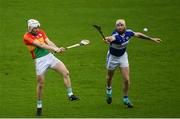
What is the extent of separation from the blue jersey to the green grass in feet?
5.80

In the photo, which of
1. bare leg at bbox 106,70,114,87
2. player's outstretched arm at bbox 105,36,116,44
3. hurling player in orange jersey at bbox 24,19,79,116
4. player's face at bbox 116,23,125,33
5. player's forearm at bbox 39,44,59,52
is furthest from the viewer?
bare leg at bbox 106,70,114,87

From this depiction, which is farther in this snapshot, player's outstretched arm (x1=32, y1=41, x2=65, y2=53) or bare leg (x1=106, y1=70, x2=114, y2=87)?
bare leg (x1=106, y1=70, x2=114, y2=87)

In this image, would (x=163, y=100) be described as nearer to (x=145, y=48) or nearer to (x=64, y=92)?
(x=64, y=92)

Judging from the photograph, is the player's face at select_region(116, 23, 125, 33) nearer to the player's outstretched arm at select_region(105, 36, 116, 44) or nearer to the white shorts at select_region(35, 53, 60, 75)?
the player's outstretched arm at select_region(105, 36, 116, 44)

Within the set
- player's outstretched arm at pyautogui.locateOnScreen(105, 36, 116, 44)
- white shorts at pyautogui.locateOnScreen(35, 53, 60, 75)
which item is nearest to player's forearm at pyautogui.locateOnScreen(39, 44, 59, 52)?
white shorts at pyautogui.locateOnScreen(35, 53, 60, 75)

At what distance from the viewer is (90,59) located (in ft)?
106

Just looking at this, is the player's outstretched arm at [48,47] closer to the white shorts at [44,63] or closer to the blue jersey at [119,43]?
the white shorts at [44,63]

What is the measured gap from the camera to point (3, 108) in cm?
2583

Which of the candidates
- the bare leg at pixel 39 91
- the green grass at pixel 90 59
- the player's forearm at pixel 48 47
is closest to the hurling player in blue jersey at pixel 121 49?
the green grass at pixel 90 59

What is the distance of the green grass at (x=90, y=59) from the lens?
1029 inches

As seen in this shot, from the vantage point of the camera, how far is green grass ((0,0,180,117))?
2614 cm

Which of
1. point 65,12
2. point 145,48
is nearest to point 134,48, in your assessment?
point 145,48

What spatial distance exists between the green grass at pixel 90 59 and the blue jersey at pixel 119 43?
1767mm

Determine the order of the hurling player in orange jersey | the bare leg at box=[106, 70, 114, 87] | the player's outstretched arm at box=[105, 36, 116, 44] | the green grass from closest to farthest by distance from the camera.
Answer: the hurling player in orange jersey
the player's outstretched arm at box=[105, 36, 116, 44]
the bare leg at box=[106, 70, 114, 87]
the green grass
